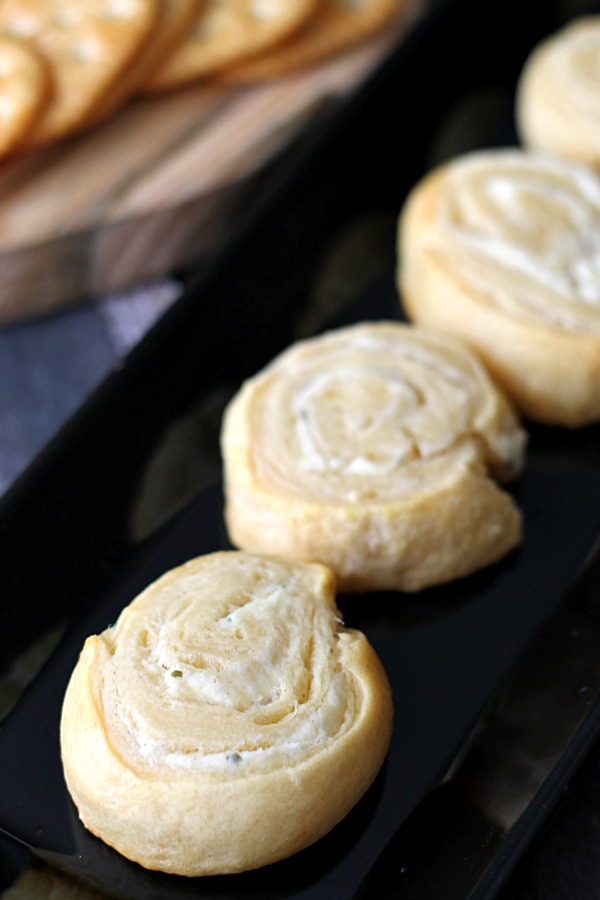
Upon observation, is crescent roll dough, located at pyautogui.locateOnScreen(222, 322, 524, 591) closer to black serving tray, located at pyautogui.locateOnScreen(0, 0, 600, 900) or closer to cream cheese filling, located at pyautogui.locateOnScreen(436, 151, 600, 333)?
black serving tray, located at pyautogui.locateOnScreen(0, 0, 600, 900)

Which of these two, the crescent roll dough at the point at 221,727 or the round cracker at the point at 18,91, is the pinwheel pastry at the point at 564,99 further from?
the crescent roll dough at the point at 221,727

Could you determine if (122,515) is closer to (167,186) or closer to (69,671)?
(69,671)

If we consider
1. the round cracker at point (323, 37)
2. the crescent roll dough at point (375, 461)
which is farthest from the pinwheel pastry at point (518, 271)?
the round cracker at point (323, 37)

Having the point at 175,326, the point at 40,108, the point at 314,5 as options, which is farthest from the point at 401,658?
the point at 314,5

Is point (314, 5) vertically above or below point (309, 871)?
above

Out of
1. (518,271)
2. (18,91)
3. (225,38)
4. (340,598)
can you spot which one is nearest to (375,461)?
(340,598)

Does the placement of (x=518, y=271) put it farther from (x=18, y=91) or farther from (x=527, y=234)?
(x=18, y=91)
